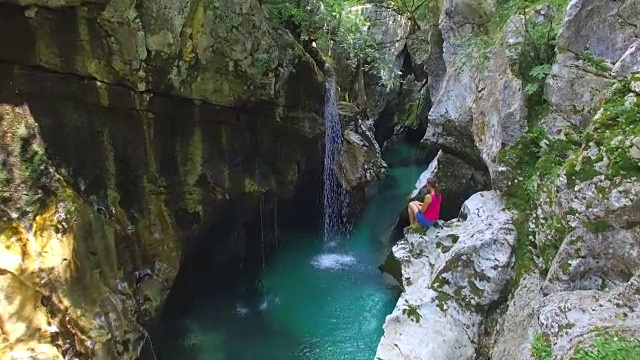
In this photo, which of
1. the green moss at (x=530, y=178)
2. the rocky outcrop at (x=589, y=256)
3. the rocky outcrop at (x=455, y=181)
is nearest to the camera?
the rocky outcrop at (x=589, y=256)

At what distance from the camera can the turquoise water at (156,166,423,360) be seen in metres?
9.70

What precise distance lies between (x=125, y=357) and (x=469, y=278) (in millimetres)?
5813

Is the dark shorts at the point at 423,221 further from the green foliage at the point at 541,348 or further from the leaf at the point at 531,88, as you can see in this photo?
the green foliage at the point at 541,348

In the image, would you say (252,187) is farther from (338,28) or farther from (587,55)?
(587,55)

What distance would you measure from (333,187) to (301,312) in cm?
575

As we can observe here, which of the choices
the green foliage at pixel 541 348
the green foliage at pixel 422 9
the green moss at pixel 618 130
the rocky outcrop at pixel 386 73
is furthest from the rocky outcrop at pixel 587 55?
the rocky outcrop at pixel 386 73

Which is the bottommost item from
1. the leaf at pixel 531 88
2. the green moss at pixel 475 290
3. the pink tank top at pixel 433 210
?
the green moss at pixel 475 290

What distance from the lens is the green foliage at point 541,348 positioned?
16.4 ft

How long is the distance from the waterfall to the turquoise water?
0.80 meters

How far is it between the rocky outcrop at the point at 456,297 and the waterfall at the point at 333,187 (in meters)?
7.66

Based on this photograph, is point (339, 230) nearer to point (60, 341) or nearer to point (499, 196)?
point (499, 196)

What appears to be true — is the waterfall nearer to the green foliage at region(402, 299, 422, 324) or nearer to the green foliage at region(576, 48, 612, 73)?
the green foliage at region(576, 48, 612, 73)

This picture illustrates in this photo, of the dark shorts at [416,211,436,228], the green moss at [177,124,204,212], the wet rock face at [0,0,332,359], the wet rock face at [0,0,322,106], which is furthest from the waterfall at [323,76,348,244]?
the dark shorts at [416,211,436,228]

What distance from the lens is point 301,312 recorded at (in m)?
11.3
